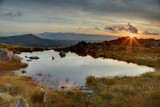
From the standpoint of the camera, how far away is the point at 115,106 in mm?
10562

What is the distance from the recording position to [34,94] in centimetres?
1125

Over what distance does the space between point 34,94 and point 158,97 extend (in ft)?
35.3

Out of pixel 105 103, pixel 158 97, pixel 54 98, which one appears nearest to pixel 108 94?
pixel 105 103

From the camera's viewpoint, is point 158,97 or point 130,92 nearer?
point 158,97

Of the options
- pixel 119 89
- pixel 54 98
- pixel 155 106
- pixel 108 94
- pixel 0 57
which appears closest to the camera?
pixel 155 106

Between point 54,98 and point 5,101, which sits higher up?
point 5,101

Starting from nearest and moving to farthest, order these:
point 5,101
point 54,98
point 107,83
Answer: point 5,101 → point 54,98 → point 107,83

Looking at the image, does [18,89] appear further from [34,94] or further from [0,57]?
[0,57]

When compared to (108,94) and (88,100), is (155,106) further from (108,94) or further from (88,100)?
(88,100)

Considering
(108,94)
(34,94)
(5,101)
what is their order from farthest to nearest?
(108,94)
(34,94)
(5,101)

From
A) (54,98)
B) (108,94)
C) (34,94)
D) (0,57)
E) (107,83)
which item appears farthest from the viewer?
(0,57)

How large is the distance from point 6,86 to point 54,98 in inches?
200

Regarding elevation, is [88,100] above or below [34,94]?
below

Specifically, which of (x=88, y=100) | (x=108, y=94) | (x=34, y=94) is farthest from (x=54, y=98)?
(x=108, y=94)
